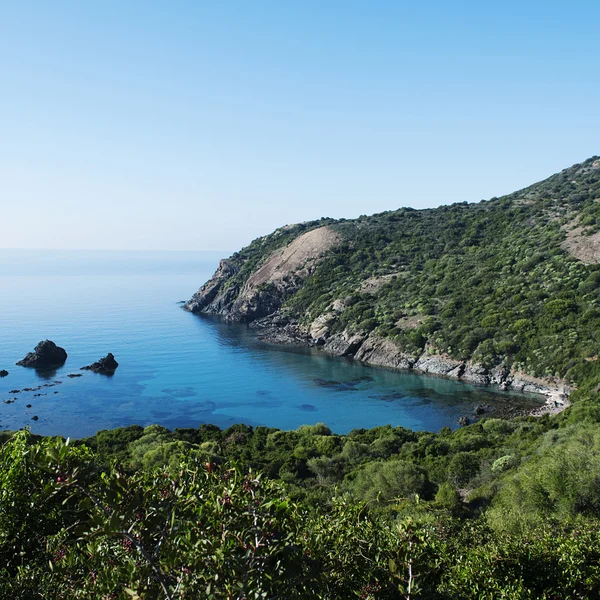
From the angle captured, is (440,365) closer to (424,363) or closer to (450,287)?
(424,363)

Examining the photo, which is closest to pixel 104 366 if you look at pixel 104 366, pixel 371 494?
pixel 104 366

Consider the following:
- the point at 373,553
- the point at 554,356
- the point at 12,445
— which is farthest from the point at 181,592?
the point at 554,356

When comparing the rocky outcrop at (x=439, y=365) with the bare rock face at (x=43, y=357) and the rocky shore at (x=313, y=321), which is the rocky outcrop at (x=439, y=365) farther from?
the bare rock face at (x=43, y=357)

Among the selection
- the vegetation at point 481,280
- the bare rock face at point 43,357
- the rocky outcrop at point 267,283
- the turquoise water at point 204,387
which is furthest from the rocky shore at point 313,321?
the bare rock face at point 43,357

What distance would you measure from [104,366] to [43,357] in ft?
33.1

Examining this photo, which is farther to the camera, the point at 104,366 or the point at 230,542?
the point at 104,366

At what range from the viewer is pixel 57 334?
8850 centimetres

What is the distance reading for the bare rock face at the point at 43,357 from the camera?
69125 mm

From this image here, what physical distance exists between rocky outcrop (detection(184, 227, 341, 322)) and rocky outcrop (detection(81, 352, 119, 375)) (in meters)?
38.0

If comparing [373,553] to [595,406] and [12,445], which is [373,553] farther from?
[595,406]

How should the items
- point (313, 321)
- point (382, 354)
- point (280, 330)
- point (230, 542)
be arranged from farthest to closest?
point (280, 330), point (313, 321), point (382, 354), point (230, 542)

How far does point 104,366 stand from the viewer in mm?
67625

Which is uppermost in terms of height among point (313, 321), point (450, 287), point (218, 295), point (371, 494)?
point (450, 287)

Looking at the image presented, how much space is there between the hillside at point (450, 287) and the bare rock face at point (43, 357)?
119ft
